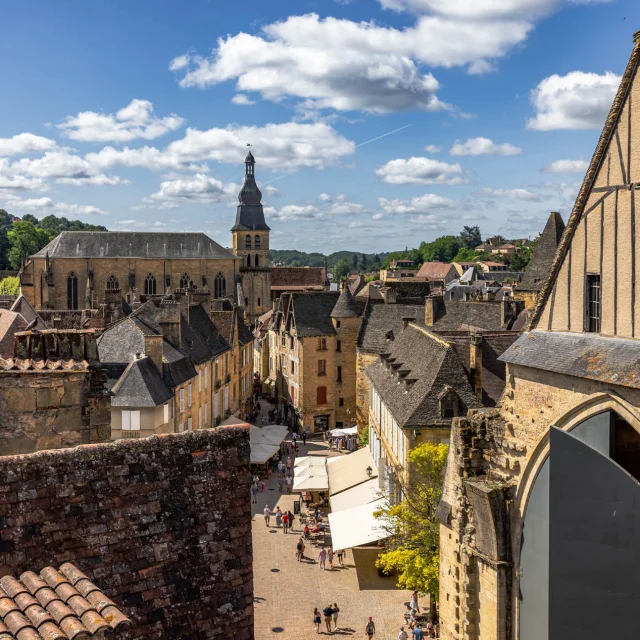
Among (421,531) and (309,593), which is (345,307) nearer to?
(309,593)

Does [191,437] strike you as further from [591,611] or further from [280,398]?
[280,398]

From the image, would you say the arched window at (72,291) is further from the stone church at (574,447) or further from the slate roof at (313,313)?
the stone church at (574,447)

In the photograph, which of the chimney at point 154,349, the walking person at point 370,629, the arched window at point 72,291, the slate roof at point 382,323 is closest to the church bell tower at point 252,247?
the arched window at point 72,291

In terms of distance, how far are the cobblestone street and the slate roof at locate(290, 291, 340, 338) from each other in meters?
19.7

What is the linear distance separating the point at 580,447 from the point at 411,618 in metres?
12.2

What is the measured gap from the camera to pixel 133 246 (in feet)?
278

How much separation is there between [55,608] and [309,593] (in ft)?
65.5

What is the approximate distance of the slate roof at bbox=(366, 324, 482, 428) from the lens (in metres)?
24.4

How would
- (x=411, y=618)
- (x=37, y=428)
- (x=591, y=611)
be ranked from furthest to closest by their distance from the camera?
(x=411, y=618) → (x=591, y=611) → (x=37, y=428)

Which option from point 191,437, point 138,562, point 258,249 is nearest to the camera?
point 138,562

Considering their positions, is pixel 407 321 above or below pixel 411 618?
above

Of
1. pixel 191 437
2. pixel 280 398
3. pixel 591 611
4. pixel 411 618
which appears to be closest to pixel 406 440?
pixel 411 618

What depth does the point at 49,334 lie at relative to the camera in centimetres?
977

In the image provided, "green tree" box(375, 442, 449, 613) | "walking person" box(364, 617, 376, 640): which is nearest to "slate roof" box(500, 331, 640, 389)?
"green tree" box(375, 442, 449, 613)
